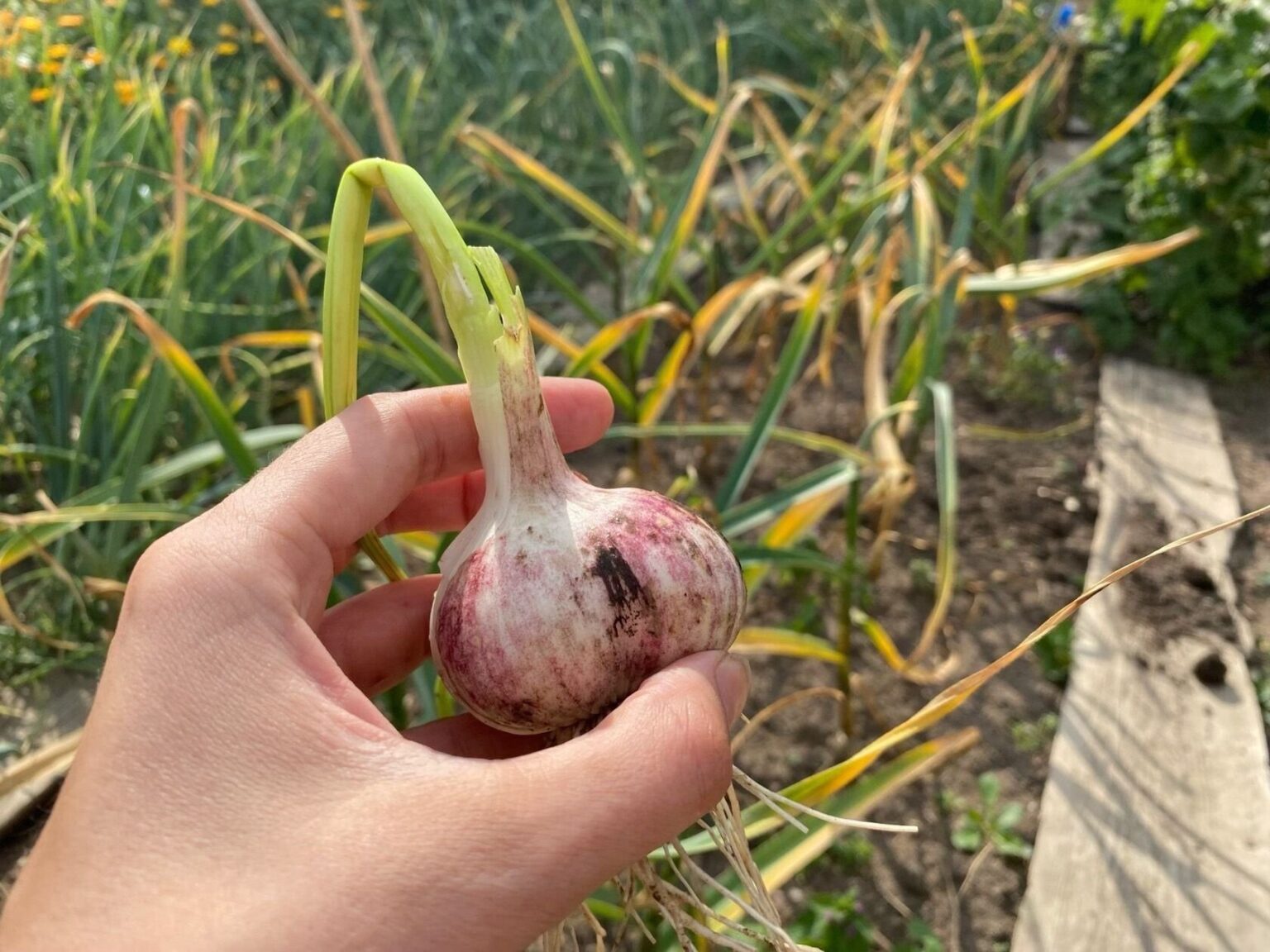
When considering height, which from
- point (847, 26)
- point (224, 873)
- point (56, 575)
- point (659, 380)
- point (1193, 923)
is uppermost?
point (847, 26)

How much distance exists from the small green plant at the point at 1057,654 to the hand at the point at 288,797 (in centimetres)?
95

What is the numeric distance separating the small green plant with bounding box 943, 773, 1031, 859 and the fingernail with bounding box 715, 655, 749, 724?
26.5 inches

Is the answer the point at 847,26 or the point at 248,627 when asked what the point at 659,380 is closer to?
the point at 248,627

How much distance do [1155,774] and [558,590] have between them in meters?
1.02

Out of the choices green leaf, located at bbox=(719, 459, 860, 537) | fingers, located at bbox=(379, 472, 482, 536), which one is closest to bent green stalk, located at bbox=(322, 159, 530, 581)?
fingers, located at bbox=(379, 472, 482, 536)

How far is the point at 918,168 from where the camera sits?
153 centimetres

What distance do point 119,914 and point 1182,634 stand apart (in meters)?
1.45

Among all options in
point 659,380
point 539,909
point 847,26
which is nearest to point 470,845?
point 539,909

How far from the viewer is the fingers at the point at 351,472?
24.2 inches

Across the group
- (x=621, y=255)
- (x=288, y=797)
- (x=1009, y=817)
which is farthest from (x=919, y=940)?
(x=621, y=255)

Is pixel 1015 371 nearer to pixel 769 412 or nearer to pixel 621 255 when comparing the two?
pixel 621 255

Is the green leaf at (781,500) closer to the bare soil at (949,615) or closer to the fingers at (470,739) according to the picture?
the bare soil at (949,615)

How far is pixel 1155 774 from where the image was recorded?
3.94ft

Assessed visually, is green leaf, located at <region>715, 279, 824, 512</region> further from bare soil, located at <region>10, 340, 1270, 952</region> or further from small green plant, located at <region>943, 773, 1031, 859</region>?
small green plant, located at <region>943, 773, 1031, 859</region>
